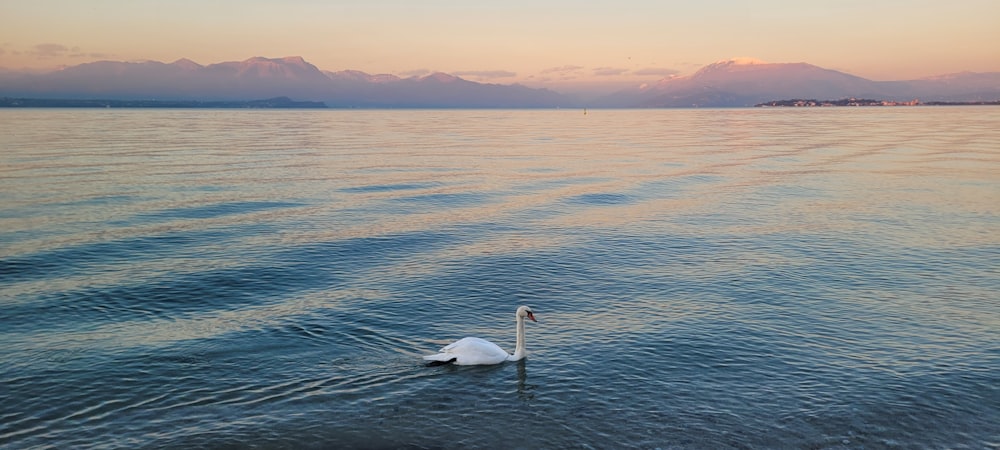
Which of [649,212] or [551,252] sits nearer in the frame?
[551,252]

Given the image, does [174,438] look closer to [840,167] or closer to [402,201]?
[402,201]

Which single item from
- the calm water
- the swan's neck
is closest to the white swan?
the swan's neck

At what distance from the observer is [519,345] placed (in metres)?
22.9

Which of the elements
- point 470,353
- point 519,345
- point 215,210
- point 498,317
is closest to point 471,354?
point 470,353

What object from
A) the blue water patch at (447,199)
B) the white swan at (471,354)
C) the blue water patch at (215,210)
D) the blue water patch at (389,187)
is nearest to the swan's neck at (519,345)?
the white swan at (471,354)

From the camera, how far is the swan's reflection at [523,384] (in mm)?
20359

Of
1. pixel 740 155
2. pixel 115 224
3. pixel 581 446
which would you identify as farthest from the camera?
pixel 740 155

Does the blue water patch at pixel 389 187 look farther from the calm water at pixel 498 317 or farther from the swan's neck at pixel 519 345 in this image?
the swan's neck at pixel 519 345

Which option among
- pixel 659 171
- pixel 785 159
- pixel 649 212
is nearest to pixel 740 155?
pixel 785 159

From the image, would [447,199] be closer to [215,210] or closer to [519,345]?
[215,210]

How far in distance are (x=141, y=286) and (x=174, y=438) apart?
50.9ft

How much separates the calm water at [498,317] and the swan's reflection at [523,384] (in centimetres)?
10

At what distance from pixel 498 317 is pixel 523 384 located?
258 inches

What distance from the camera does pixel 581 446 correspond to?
17391 mm
